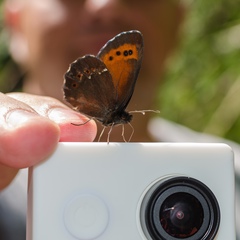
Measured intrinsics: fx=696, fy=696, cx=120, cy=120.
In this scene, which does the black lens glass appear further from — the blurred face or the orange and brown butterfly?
the blurred face

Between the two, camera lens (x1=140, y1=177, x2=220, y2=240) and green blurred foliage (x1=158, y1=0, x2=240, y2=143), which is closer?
camera lens (x1=140, y1=177, x2=220, y2=240)

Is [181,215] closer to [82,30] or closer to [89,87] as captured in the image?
[89,87]

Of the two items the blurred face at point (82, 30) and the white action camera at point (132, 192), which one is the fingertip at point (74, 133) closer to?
the white action camera at point (132, 192)

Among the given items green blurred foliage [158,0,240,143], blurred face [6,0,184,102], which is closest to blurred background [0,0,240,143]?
green blurred foliage [158,0,240,143]

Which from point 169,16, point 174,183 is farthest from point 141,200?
point 169,16

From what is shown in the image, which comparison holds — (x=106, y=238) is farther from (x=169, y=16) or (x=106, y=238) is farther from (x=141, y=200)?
(x=169, y=16)

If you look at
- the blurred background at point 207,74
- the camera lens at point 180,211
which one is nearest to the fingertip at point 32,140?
the camera lens at point 180,211

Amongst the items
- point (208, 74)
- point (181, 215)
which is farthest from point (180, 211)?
point (208, 74)
